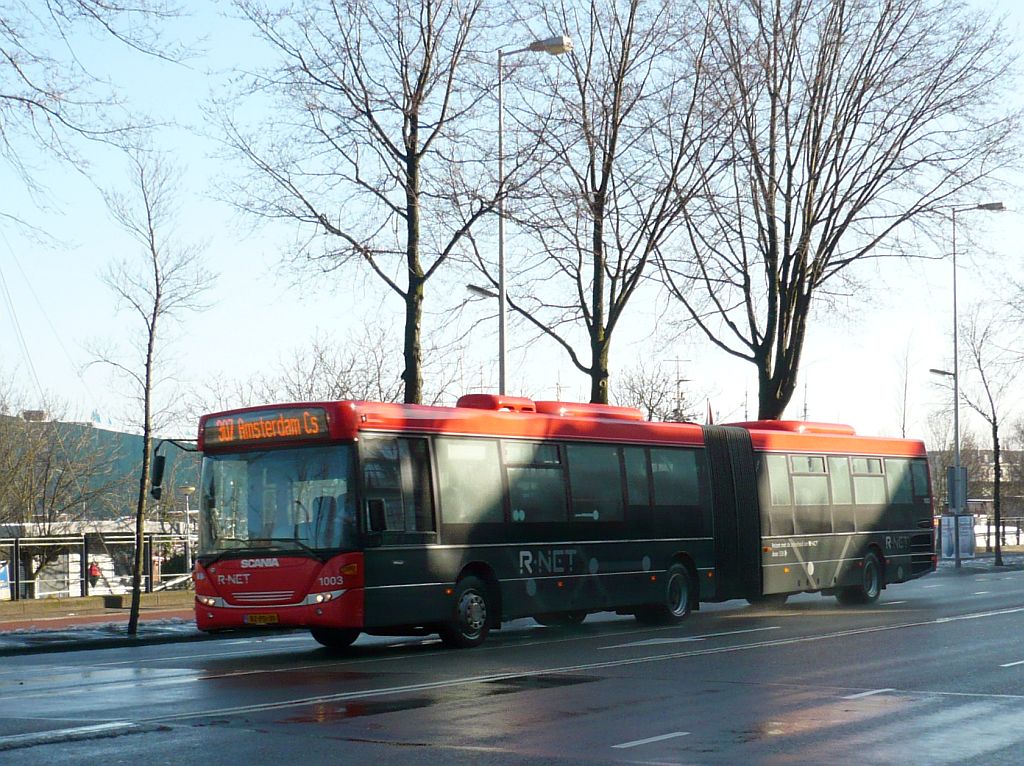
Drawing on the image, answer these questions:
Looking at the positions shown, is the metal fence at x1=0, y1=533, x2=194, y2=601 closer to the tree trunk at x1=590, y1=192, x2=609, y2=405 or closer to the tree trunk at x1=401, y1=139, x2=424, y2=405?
the tree trunk at x1=590, y1=192, x2=609, y2=405

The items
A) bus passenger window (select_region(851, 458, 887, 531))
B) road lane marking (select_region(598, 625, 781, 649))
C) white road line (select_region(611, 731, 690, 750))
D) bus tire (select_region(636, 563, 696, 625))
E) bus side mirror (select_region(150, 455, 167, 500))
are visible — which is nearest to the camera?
white road line (select_region(611, 731, 690, 750))

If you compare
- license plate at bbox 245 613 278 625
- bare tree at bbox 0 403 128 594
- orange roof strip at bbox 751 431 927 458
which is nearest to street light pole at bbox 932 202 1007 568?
orange roof strip at bbox 751 431 927 458

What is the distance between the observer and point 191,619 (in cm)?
2644

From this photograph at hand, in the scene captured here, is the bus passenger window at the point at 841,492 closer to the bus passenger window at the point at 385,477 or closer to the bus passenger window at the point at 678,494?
the bus passenger window at the point at 678,494

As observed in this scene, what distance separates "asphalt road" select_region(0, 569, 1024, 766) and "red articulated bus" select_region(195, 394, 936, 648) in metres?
0.77

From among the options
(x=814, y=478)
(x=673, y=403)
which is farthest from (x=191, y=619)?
(x=673, y=403)

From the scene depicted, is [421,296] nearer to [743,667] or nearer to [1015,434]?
[743,667]

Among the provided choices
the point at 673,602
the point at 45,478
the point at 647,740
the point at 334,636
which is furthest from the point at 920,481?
the point at 45,478

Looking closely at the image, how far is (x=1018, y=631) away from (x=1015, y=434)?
11007 centimetres

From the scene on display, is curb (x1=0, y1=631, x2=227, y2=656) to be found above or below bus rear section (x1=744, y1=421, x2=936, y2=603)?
below

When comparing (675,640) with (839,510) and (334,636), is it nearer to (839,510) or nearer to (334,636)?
(334,636)

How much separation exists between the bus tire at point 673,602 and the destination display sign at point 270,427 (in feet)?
24.7

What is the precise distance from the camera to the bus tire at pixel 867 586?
1131 inches

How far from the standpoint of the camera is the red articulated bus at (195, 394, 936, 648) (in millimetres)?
17734
